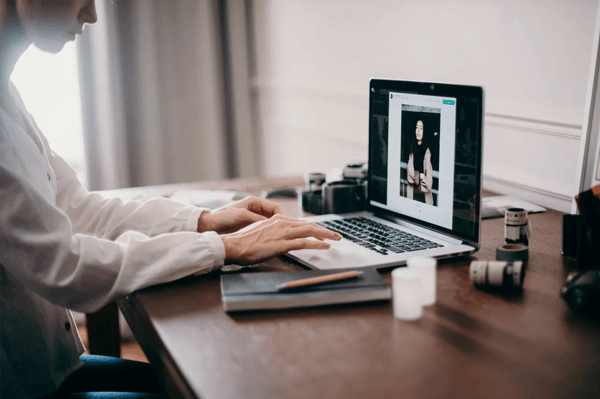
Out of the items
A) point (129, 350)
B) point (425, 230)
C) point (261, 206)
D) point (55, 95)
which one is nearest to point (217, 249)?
point (261, 206)

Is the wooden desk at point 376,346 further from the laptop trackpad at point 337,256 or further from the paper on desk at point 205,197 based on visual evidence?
the paper on desk at point 205,197

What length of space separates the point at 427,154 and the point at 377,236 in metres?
0.19

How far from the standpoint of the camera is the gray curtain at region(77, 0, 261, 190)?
9.81ft

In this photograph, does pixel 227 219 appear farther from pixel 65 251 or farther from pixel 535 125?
pixel 535 125

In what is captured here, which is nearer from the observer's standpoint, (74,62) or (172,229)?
(172,229)

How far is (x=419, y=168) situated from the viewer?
125 cm

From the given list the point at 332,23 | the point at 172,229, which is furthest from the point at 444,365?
the point at 332,23

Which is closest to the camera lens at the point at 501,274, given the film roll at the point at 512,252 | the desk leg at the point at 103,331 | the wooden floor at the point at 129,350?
the film roll at the point at 512,252

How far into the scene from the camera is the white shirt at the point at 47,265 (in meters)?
0.93

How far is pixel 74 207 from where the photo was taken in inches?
51.6

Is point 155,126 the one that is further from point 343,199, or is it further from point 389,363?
point 389,363

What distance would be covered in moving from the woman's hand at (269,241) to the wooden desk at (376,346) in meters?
0.08

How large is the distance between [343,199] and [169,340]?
0.75 metres

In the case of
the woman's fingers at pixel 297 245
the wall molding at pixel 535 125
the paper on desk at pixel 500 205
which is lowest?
the paper on desk at pixel 500 205
